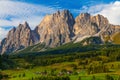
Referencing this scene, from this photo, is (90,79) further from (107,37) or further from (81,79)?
(107,37)

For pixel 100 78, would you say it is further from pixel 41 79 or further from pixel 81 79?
pixel 41 79

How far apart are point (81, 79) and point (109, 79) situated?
19453 millimetres

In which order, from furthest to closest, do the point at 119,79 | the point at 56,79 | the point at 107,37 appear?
the point at 56,79 < the point at 119,79 < the point at 107,37

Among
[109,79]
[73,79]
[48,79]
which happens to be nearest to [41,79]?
[48,79]

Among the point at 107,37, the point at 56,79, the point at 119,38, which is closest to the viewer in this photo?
the point at 119,38

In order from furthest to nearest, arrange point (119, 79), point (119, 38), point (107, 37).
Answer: point (119, 79)
point (107, 37)
point (119, 38)

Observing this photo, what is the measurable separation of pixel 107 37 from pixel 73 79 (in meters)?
177

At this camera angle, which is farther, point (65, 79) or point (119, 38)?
point (65, 79)

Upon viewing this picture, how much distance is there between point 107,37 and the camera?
56.1 feet

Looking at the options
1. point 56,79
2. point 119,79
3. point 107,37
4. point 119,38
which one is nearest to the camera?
point 119,38

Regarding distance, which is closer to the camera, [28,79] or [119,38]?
[119,38]

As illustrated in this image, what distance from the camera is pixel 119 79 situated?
173500 millimetres

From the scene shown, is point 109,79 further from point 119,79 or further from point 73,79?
point 73,79

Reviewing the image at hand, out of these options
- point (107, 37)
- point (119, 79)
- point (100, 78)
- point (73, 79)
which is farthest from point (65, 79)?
point (107, 37)
